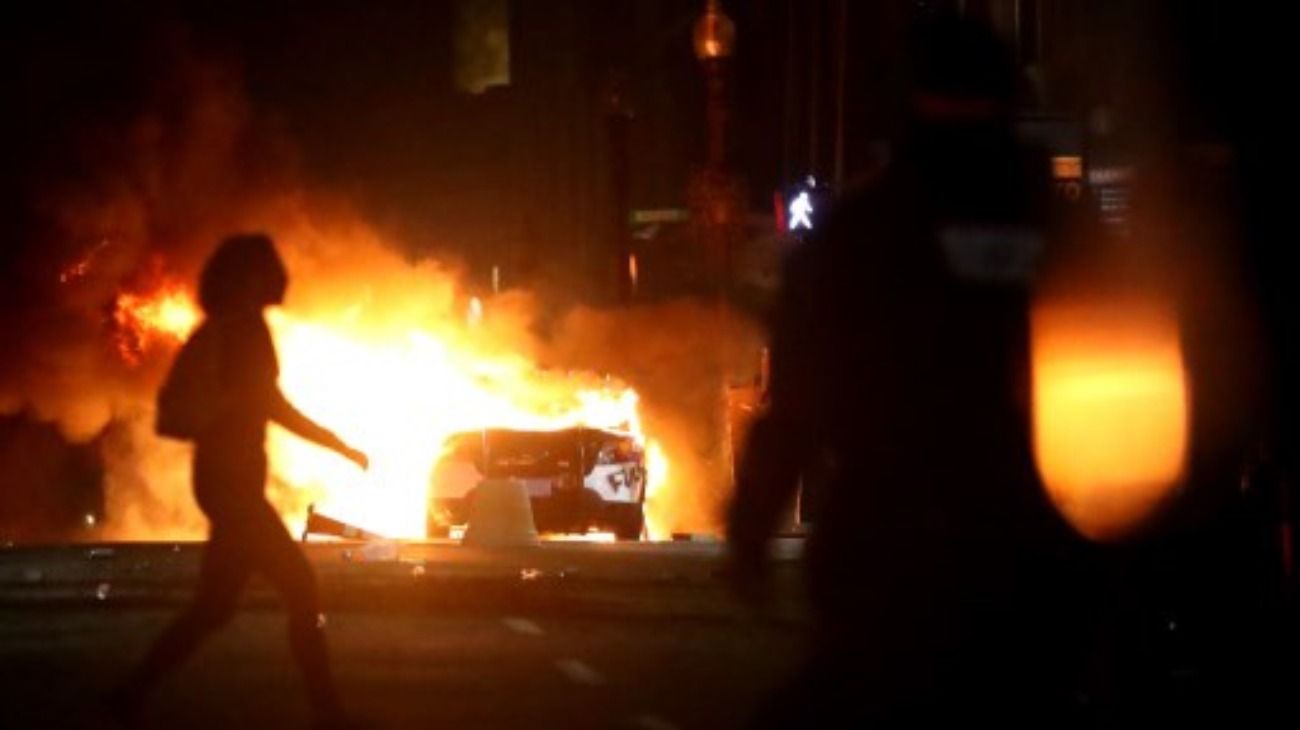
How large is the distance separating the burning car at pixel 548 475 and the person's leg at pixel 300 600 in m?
21.8

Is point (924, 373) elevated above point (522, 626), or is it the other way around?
point (924, 373)

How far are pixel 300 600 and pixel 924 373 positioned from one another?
5671 millimetres

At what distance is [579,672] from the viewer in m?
13.7

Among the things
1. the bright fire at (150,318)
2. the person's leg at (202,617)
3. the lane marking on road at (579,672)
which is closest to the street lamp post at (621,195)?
the bright fire at (150,318)

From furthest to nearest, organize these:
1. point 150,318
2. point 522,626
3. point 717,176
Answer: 1. point 150,318
2. point 717,176
3. point 522,626

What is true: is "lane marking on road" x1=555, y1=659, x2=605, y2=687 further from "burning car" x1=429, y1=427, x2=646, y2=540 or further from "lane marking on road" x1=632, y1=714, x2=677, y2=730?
"burning car" x1=429, y1=427, x2=646, y2=540

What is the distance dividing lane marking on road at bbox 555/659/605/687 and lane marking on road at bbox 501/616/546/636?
6.16 ft

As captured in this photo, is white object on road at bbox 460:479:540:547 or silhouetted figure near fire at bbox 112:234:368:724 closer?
silhouetted figure near fire at bbox 112:234:368:724

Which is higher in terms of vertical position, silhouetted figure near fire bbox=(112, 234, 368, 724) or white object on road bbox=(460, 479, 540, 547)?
silhouetted figure near fire bbox=(112, 234, 368, 724)

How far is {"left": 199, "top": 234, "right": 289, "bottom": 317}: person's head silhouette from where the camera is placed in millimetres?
10156

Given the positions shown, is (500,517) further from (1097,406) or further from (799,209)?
(1097,406)

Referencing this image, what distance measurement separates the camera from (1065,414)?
5438 millimetres

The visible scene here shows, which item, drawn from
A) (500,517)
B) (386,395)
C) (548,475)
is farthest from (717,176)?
(500,517)

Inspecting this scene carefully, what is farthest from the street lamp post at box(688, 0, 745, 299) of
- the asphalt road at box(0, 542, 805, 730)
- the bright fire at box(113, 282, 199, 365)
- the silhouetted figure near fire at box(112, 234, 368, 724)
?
the silhouetted figure near fire at box(112, 234, 368, 724)
